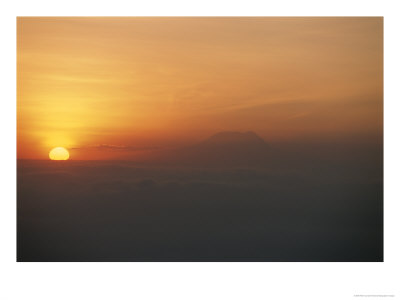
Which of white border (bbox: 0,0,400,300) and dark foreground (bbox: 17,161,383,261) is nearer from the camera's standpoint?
white border (bbox: 0,0,400,300)
